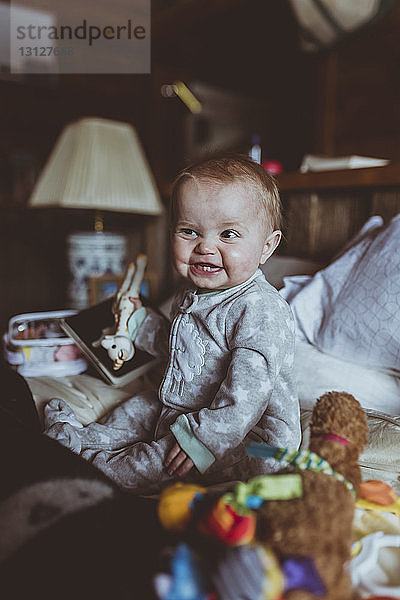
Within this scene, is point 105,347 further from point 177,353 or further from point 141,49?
point 141,49

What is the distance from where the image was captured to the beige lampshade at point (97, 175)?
6.23 ft

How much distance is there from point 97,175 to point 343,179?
0.94 m

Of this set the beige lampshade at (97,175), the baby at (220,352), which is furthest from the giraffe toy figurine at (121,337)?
the beige lampshade at (97,175)

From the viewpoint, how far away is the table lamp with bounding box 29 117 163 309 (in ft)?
6.26

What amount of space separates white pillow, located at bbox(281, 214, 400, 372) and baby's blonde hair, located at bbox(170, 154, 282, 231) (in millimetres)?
297

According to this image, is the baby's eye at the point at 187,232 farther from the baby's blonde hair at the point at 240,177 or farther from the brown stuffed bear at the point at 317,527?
the brown stuffed bear at the point at 317,527

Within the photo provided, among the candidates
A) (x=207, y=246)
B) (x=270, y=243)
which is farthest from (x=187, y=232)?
(x=270, y=243)

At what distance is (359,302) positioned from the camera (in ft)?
3.51

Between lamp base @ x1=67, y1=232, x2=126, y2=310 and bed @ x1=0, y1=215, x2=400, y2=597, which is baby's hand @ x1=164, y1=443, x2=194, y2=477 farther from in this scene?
lamp base @ x1=67, y1=232, x2=126, y2=310

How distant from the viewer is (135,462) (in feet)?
2.82

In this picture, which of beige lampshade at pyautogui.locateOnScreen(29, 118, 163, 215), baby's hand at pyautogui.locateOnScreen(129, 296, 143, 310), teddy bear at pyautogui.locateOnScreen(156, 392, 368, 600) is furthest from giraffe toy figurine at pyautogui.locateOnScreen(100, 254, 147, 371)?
beige lampshade at pyautogui.locateOnScreen(29, 118, 163, 215)

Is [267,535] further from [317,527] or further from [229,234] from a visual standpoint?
[229,234]

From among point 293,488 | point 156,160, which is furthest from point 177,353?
point 156,160

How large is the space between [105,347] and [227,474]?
0.45m
